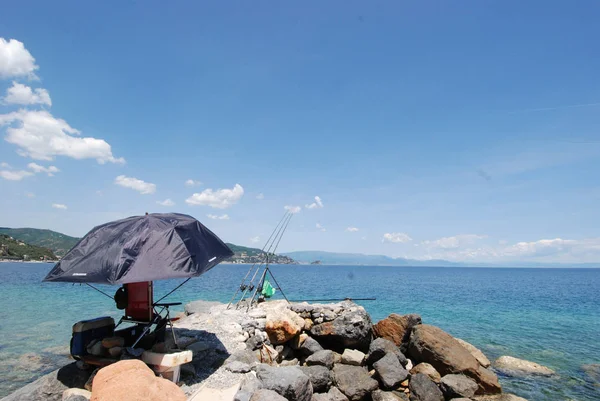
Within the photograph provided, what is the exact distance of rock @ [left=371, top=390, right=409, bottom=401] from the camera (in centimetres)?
979

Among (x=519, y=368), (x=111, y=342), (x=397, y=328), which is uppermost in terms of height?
(x=111, y=342)

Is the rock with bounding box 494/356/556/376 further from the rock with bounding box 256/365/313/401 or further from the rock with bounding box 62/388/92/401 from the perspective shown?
the rock with bounding box 62/388/92/401

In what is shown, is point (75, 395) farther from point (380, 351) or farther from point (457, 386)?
point (457, 386)

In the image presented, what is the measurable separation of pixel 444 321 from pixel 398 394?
56.8 feet

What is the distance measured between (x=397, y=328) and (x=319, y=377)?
4789 millimetres

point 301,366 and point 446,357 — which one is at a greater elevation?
point 446,357

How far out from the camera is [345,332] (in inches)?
472

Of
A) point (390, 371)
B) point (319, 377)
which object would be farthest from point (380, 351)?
point (319, 377)

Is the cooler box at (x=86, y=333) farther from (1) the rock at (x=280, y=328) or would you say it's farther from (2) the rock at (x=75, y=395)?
(1) the rock at (x=280, y=328)

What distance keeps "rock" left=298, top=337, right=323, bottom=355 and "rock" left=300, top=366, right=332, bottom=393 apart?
55.8 inches

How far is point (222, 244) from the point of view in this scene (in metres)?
8.85

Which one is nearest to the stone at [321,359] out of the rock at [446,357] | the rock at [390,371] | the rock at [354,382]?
the rock at [354,382]

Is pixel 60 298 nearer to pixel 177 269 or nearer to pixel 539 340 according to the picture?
pixel 177 269

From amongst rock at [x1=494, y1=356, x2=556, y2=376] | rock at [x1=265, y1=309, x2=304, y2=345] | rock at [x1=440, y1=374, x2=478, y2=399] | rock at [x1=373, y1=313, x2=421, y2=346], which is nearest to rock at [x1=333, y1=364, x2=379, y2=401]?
rock at [x1=265, y1=309, x2=304, y2=345]
